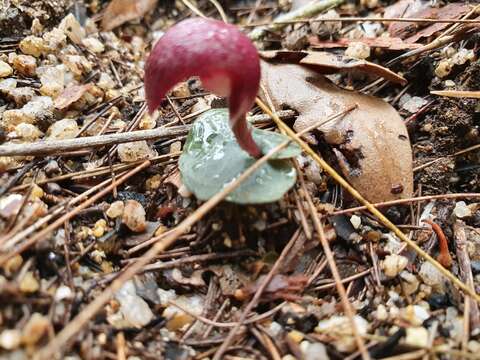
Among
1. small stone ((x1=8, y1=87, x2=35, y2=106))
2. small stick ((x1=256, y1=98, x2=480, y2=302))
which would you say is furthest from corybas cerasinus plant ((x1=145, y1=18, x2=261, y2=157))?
small stone ((x1=8, y1=87, x2=35, y2=106))

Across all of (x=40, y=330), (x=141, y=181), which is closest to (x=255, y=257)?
(x=141, y=181)

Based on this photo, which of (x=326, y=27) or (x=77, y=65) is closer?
(x=77, y=65)

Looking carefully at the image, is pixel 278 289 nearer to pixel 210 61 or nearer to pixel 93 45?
pixel 210 61

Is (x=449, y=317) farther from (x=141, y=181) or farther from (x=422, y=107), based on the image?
(x=141, y=181)

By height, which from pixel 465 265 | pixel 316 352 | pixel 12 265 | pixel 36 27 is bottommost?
Result: pixel 465 265

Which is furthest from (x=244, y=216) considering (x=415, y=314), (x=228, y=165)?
(x=415, y=314)

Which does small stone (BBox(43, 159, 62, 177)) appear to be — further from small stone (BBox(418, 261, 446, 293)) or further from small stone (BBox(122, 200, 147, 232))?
small stone (BBox(418, 261, 446, 293))

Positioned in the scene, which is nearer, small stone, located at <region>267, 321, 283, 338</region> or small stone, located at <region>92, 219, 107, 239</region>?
small stone, located at <region>267, 321, 283, 338</region>
